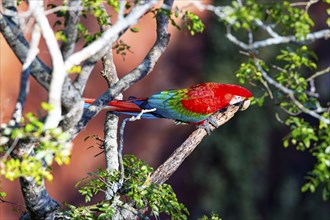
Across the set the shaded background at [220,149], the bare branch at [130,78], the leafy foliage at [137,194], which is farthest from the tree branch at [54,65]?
the shaded background at [220,149]

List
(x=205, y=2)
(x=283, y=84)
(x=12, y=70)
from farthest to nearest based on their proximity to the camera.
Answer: (x=205, y=2) → (x=12, y=70) → (x=283, y=84)

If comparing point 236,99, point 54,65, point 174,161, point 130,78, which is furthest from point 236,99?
point 54,65

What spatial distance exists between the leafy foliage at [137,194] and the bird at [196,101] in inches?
18.0

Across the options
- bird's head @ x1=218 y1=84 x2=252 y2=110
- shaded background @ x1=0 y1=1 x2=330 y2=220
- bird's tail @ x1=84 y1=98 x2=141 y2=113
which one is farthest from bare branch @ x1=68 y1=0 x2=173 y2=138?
shaded background @ x1=0 y1=1 x2=330 y2=220

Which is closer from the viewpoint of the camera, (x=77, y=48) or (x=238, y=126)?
(x=77, y=48)

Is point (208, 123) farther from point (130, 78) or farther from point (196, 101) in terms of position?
point (130, 78)

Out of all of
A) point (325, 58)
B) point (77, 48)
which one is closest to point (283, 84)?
point (77, 48)

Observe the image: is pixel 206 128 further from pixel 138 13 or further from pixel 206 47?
pixel 206 47

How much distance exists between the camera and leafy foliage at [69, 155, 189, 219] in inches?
99.9

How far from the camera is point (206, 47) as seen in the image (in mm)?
5523

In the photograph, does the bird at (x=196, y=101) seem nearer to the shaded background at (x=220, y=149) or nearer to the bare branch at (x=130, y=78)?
the bare branch at (x=130, y=78)

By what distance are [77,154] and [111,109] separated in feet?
6.23

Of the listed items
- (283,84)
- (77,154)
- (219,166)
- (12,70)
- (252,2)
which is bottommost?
(219,166)

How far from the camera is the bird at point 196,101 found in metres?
3.20
